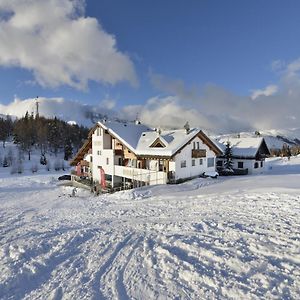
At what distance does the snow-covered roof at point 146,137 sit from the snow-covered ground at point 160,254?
40.4ft

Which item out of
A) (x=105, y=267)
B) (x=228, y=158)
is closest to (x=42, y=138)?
(x=228, y=158)

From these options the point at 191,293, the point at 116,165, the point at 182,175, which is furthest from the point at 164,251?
the point at 116,165

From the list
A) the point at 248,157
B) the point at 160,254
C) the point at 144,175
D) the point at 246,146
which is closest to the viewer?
→ the point at 160,254

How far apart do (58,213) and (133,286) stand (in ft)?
42.0

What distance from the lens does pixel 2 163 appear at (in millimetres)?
67875

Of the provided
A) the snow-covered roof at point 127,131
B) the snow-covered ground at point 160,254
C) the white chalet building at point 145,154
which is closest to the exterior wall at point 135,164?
the white chalet building at point 145,154

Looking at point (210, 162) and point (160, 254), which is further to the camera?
point (210, 162)

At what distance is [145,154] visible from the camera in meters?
30.2

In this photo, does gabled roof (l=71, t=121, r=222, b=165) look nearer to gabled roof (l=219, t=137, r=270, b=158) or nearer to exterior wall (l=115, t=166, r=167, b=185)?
exterior wall (l=115, t=166, r=167, b=185)

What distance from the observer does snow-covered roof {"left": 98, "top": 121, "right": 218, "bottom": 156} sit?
94.6 feet

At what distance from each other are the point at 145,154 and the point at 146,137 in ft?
13.7

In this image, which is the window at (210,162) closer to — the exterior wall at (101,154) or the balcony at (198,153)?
the balcony at (198,153)

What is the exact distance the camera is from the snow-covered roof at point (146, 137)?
28827 millimetres

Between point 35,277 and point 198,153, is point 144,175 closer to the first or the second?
point 198,153
